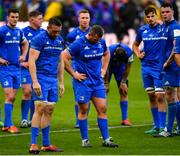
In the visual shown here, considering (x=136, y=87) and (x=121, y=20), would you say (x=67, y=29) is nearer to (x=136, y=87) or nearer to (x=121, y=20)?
(x=121, y=20)

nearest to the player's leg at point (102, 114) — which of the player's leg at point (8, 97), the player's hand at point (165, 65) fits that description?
the player's hand at point (165, 65)

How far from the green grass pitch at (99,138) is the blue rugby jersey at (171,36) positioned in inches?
55.3

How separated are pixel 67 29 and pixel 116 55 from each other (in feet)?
53.9

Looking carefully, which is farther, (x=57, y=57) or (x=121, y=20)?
(x=121, y=20)

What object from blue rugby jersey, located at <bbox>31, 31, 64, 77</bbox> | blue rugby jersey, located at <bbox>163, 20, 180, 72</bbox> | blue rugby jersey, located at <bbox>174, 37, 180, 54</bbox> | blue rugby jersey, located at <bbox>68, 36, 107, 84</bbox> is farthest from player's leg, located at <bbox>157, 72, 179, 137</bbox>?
blue rugby jersey, located at <bbox>31, 31, 64, 77</bbox>

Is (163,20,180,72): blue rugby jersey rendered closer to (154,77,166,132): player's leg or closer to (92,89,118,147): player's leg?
(154,77,166,132): player's leg

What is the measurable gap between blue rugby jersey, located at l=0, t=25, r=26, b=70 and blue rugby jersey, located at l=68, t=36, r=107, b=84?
8.35ft

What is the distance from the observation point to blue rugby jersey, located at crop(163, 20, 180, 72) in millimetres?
18875

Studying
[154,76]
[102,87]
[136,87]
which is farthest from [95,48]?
[136,87]

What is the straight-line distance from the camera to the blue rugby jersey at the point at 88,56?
58.8 feet

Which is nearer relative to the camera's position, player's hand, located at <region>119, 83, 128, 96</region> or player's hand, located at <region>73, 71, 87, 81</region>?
player's hand, located at <region>73, 71, 87, 81</region>

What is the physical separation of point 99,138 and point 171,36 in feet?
7.99

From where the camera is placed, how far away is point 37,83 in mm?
17266

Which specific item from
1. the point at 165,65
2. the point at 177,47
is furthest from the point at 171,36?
the point at 165,65
